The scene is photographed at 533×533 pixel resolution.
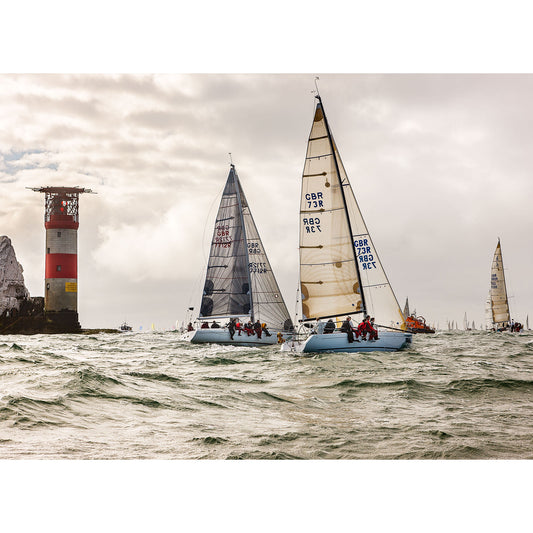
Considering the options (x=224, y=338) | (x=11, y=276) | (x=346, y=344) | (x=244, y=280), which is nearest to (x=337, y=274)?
(x=346, y=344)

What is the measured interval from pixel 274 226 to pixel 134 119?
2.75 m

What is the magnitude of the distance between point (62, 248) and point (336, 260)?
6.97 m

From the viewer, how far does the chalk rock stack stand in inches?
294

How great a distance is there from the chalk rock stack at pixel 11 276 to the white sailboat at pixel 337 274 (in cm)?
525

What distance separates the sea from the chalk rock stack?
85cm

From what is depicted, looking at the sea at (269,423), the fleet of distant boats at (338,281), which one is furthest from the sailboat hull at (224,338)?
the sea at (269,423)

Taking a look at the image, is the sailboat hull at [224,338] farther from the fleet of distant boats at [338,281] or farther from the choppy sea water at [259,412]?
the choppy sea water at [259,412]

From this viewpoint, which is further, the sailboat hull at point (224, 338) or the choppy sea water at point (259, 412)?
the sailboat hull at point (224, 338)

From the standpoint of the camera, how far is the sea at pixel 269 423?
5.84 meters

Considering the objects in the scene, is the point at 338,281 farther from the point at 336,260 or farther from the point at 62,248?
the point at 62,248

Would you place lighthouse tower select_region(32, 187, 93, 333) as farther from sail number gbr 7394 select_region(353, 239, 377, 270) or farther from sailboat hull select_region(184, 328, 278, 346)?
sailboat hull select_region(184, 328, 278, 346)

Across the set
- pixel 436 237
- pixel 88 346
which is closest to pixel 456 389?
pixel 436 237

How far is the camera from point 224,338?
18.4 meters

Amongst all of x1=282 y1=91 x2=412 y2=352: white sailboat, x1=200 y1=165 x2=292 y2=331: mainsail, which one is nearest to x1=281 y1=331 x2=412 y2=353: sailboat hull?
x1=282 y1=91 x2=412 y2=352: white sailboat
